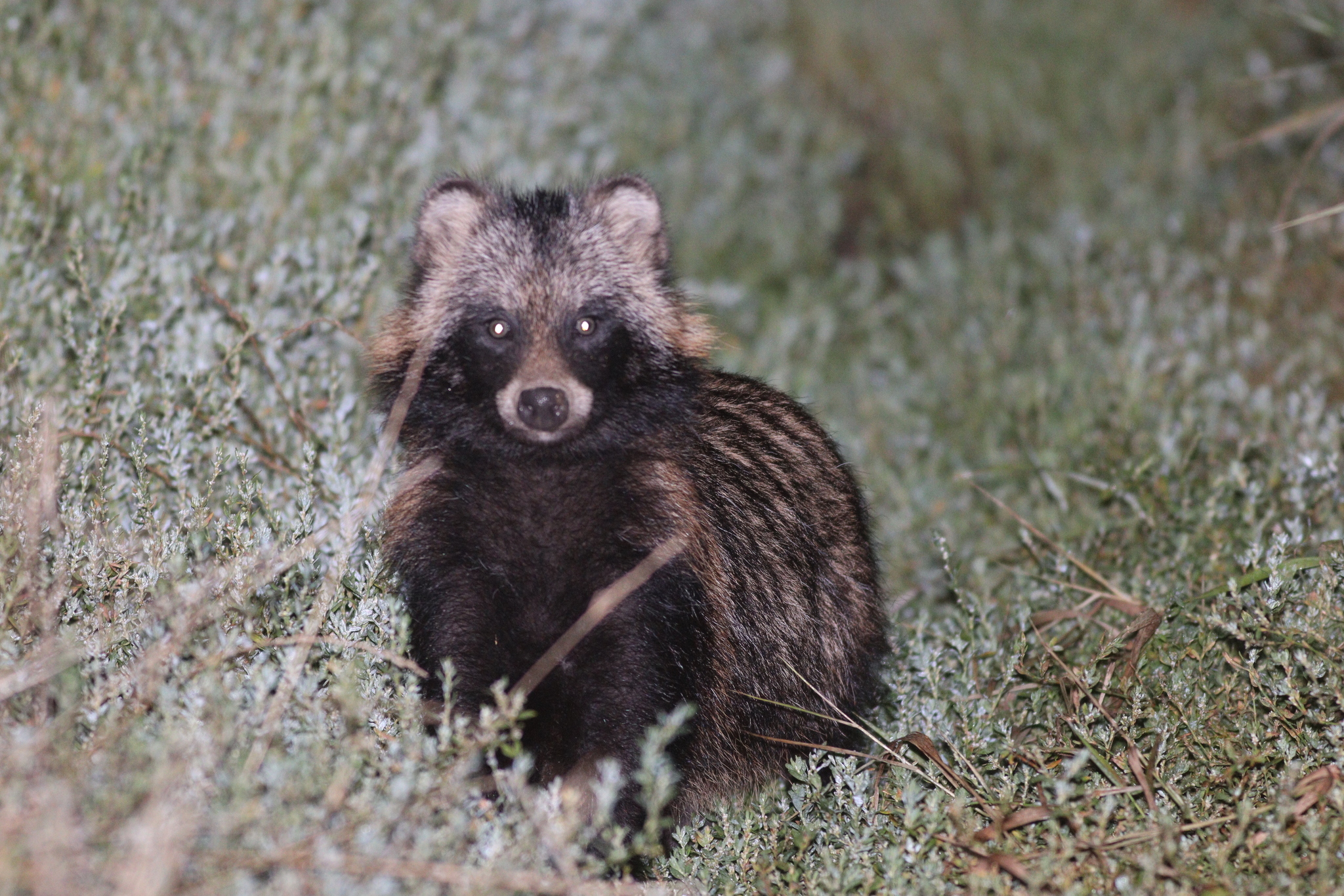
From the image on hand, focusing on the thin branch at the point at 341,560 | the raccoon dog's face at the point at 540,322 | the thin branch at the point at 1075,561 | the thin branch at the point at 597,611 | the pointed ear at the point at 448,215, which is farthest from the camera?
the thin branch at the point at 1075,561

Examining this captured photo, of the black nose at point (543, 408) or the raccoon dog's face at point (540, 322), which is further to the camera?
the raccoon dog's face at point (540, 322)

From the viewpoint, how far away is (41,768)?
3.09m

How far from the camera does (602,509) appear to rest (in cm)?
442

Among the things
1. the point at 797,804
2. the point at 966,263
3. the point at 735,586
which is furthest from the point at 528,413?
the point at 966,263

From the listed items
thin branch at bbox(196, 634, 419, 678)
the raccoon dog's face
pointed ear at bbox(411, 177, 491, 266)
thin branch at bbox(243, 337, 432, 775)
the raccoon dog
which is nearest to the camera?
thin branch at bbox(243, 337, 432, 775)

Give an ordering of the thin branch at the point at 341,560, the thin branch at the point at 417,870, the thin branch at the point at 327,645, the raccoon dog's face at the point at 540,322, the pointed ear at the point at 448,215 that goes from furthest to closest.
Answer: the pointed ear at the point at 448,215, the raccoon dog's face at the point at 540,322, the thin branch at the point at 327,645, the thin branch at the point at 341,560, the thin branch at the point at 417,870

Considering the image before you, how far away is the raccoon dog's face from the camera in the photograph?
175 inches

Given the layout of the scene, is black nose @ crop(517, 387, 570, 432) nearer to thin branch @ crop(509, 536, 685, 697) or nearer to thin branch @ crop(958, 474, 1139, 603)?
thin branch @ crop(509, 536, 685, 697)

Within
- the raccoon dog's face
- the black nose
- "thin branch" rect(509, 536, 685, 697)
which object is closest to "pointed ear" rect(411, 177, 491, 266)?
the raccoon dog's face

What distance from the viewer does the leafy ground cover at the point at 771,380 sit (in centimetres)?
360

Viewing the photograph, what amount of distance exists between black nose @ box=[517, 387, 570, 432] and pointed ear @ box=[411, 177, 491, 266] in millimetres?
839

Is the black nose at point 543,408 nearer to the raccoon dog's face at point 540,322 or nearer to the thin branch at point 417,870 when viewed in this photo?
the raccoon dog's face at point 540,322

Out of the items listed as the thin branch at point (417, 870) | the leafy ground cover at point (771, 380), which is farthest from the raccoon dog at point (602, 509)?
the thin branch at point (417, 870)

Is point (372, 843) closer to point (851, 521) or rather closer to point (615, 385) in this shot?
point (615, 385)
